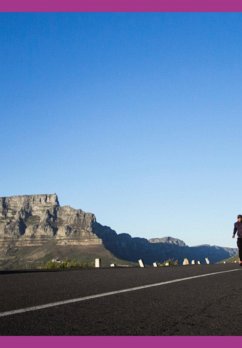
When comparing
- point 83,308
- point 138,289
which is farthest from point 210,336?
point 138,289

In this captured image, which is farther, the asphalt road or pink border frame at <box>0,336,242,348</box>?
the asphalt road

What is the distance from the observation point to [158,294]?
7.07 m

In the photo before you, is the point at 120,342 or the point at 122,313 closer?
the point at 120,342

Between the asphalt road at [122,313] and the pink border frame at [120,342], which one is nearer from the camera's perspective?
the pink border frame at [120,342]

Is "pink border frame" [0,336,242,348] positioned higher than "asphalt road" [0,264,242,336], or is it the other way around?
"asphalt road" [0,264,242,336]

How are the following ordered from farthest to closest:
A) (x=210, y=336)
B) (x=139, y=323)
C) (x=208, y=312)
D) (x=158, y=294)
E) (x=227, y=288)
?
(x=227, y=288) → (x=158, y=294) → (x=208, y=312) → (x=139, y=323) → (x=210, y=336)

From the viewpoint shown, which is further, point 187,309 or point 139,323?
point 187,309

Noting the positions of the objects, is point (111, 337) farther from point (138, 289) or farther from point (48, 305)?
point (138, 289)

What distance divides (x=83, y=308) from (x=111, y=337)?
66.1 inches

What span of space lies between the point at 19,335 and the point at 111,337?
752mm

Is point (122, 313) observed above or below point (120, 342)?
above

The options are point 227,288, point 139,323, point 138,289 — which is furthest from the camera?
point 227,288

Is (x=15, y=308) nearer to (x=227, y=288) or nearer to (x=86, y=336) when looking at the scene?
(x=86, y=336)

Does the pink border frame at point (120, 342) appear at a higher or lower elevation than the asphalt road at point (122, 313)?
lower
